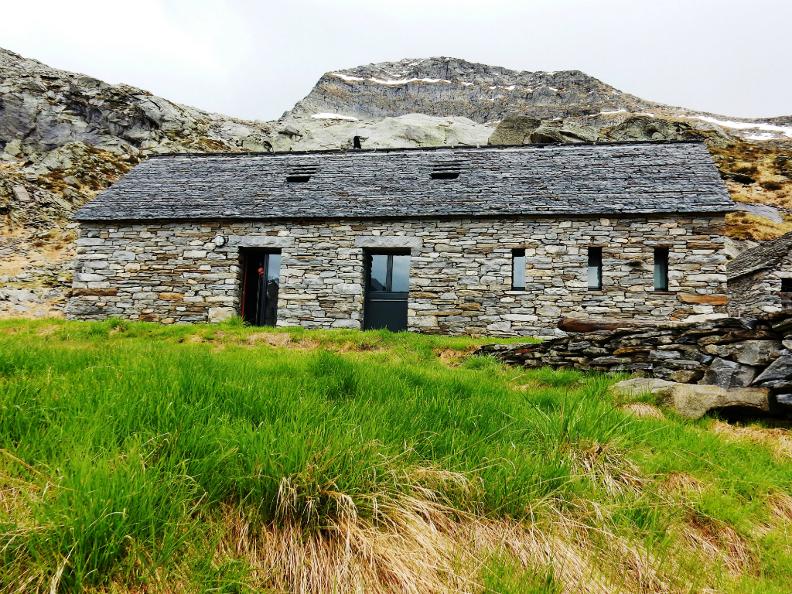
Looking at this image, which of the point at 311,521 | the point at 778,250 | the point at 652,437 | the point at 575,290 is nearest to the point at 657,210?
the point at 575,290

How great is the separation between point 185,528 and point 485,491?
151 centimetres

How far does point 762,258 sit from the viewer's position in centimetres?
1545

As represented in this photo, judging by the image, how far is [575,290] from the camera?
1316 cm

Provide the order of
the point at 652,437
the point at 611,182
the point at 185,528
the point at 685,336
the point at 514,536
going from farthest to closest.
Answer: the point at 611,182, the point at 685,336, the point at 652,437, the point at 514,536, the point at 185,528

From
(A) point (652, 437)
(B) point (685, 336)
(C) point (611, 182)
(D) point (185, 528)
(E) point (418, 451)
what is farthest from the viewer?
(C) point (611, 182)

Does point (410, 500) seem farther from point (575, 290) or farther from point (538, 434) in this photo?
point (575, 290)

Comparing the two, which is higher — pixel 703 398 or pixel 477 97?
pixel 477 97

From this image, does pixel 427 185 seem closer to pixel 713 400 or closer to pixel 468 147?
pixel 468 147

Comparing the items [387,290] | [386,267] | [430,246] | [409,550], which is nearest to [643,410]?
[409,550]

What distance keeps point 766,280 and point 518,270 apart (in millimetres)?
8119

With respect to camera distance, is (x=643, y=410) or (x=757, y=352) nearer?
(x=643, y=410)

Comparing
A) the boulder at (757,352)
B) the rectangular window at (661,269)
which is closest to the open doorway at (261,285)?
the rectangular window at (661,269)

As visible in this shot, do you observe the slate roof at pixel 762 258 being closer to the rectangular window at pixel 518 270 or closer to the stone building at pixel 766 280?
the stone building at pixel 766 280

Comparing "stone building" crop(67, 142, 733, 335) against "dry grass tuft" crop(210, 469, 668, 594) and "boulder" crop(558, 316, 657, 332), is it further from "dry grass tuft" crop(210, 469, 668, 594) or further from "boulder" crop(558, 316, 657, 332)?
"dry grass tuft" crop(210, 469, 668, 594)
